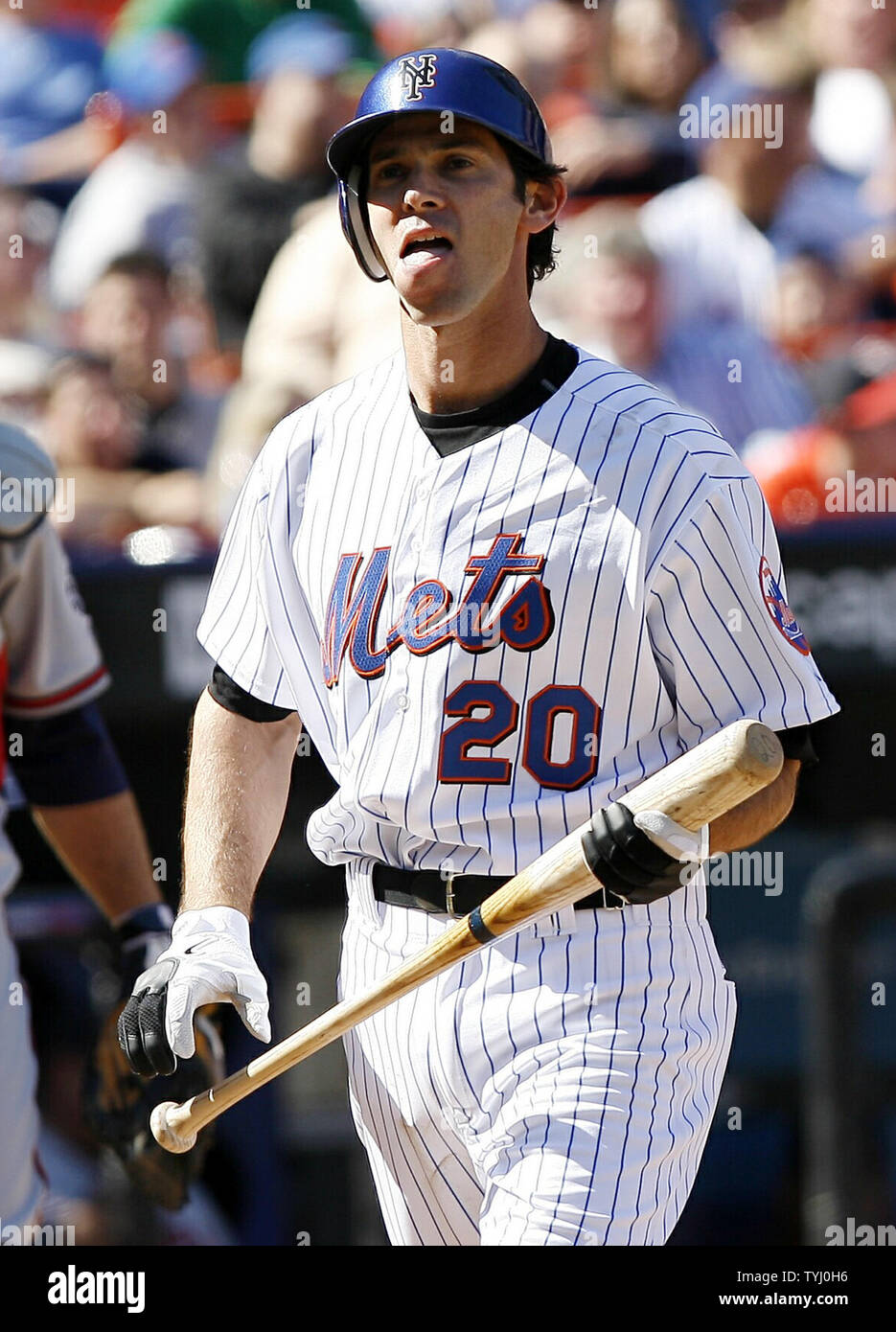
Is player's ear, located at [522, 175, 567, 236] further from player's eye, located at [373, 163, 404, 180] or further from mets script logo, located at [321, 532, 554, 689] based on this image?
mets script logo, located at [321, 532, 554, 689]

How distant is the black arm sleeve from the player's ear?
2.32 ft

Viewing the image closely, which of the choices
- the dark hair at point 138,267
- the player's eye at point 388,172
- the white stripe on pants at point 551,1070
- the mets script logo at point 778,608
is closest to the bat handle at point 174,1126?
the white stripe on pants at point 551,1070

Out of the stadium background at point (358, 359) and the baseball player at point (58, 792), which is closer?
the baseball player at point (58, 792)

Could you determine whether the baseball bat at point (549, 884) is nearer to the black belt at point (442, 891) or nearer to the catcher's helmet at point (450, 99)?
the black belt at point (442, 891)

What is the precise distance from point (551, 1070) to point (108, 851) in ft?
3.46

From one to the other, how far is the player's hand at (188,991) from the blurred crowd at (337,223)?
2.14 m

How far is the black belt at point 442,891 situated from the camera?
232 centimetres

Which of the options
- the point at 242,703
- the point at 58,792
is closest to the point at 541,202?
the point at 242,703

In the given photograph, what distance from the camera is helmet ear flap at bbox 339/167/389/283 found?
2.47 m

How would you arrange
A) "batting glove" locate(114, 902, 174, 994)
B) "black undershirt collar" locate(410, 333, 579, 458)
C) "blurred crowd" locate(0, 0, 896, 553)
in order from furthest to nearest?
"blurred crowd" locate(0, 0, 896, 553), "batting glove" locate(114, 902, 174, 994), "black undershirt collar" locate(410, 333, 579, 458)

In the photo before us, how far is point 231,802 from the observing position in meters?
2.53

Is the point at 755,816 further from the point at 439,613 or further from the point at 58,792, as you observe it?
the point at 58,792

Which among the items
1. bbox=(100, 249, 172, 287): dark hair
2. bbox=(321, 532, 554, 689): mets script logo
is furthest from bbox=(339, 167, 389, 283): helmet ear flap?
bbox=(100, 249, 172, 287): dark hair
